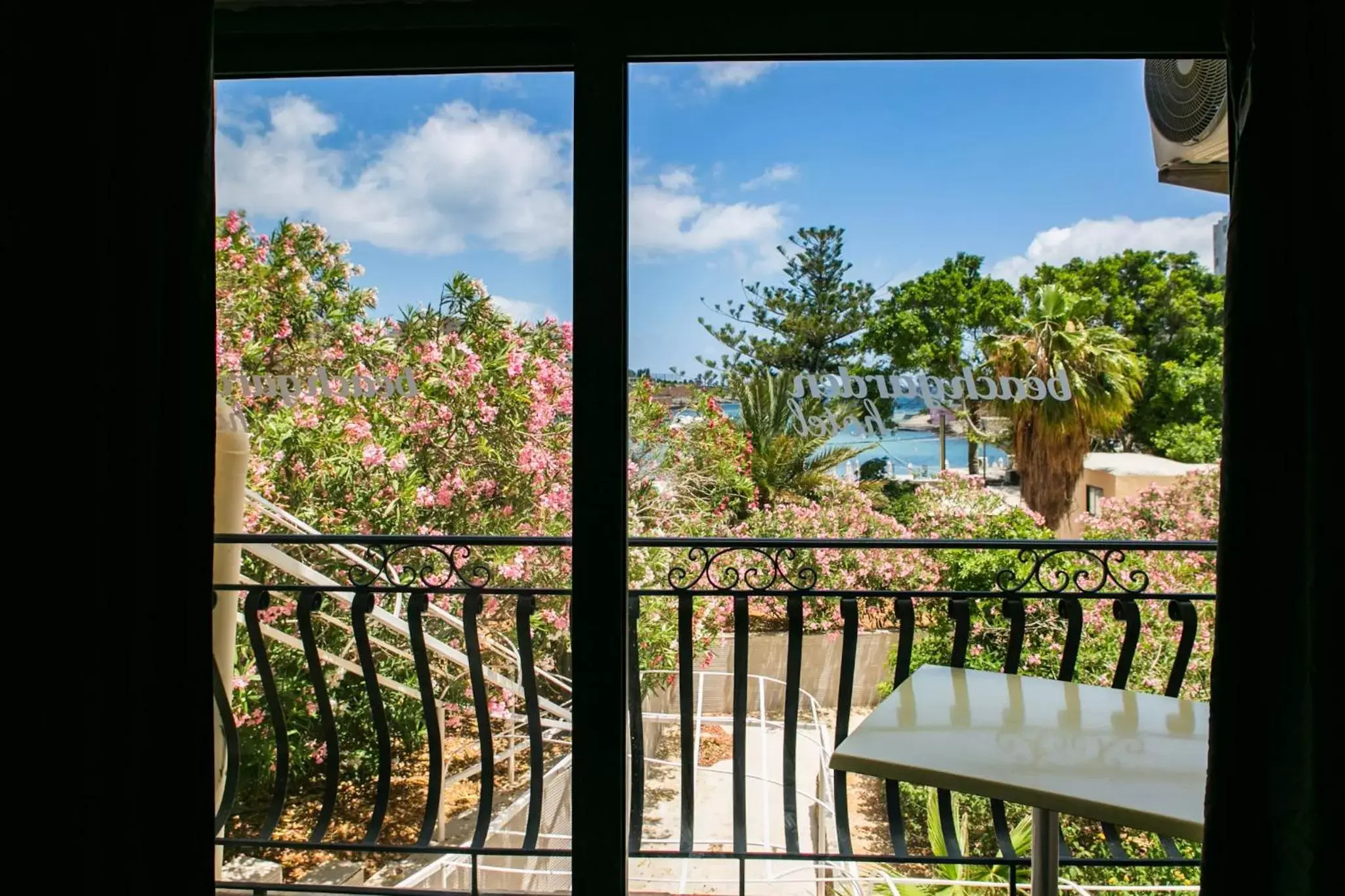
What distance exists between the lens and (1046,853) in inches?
50.6

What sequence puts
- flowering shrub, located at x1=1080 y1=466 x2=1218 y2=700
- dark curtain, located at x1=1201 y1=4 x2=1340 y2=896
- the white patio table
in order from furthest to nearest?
flowering shrub, located at x1=1080 y1=466 x2=1218 y2=700
dark curtain, located at x1=1201 y1=4 x2=1340 y2=896
the white patio table

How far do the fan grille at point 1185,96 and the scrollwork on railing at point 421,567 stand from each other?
5.76ft

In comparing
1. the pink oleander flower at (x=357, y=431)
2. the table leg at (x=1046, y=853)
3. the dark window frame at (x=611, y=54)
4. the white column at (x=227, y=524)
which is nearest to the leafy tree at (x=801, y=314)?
the dark window frame at (x=611, y=54)

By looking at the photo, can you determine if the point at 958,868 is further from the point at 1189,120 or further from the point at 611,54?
the point at 611,54

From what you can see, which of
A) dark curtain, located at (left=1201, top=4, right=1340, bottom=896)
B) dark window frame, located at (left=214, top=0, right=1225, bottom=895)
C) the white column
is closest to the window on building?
dark curtain, located at (left=1201, top=4, right=1340, bottom=896)

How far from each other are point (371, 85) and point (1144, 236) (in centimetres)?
174

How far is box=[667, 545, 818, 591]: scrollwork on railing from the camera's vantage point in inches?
73.4

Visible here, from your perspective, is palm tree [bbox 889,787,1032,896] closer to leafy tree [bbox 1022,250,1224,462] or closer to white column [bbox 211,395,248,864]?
leafy tree [bbox 1022,250,1224,462]

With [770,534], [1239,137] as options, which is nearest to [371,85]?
[770,534]

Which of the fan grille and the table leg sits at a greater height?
the fan grille

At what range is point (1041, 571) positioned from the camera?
1.94 metres

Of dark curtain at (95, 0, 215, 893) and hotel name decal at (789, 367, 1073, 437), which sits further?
hotel name decal at (789, 367, 1073, 437)

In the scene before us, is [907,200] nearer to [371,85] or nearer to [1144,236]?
[1144,236]

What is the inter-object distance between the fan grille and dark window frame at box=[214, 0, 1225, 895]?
0.06 meters
